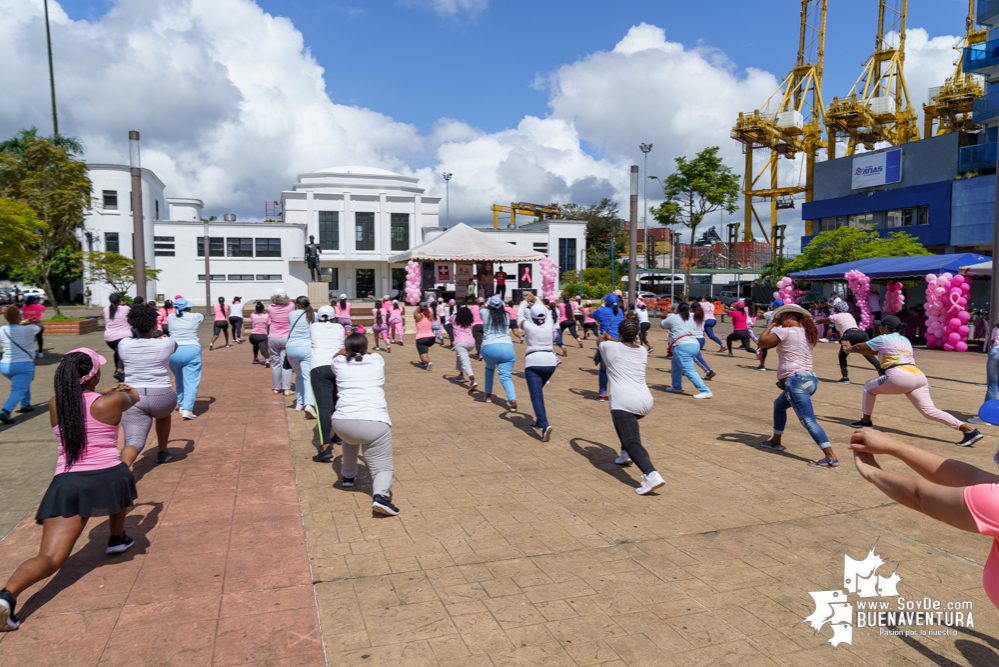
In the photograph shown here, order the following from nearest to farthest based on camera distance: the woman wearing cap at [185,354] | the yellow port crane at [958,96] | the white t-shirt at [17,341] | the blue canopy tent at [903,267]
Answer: the woman wearing cap at [185,354] < the white t-shirt at [17,341] < the blue canopy tent at [903,267] < the yellow port crane at [958,96]

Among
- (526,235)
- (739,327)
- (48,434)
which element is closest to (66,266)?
(526,235)

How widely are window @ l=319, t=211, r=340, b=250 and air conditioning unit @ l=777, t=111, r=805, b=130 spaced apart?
3766 cm

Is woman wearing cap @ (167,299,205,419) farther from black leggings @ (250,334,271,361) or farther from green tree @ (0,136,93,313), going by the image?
green tree @ (0,136,93,313)

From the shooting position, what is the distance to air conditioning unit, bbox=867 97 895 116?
4567cm

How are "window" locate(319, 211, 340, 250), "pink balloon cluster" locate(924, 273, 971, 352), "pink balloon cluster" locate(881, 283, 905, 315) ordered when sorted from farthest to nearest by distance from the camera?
1. "window" locate(319, 211, 340, 250)
2. "pink balloon cluster" locate(881, 283, 905, 315)
3. "pink balloon cluster" locate(924, 273, 971, 352)

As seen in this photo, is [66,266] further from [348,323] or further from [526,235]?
[348,323]

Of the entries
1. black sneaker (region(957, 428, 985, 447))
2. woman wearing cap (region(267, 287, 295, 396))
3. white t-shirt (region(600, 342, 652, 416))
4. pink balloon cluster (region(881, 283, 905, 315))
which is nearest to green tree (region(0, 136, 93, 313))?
woman wearing cap (region(267, 287, 295, 396))

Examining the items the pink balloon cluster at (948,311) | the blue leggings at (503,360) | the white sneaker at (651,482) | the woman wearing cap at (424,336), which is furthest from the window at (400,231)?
the white sneaker at (651,482)

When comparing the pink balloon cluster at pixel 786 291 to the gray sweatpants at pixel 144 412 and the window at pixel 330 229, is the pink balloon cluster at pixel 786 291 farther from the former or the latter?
the window at pixel 330 229

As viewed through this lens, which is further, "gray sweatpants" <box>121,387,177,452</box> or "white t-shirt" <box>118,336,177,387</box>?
"white t-shirt" <box>118,336,177,387</box>

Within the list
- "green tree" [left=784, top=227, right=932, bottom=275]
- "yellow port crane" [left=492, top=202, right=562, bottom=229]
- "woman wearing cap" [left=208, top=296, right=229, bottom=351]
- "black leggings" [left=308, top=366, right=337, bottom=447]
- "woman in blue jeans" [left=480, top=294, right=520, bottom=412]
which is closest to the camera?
"black leggings" [left=308, top=366, right=337, bottom=447]

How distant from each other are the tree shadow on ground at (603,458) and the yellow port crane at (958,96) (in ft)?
143

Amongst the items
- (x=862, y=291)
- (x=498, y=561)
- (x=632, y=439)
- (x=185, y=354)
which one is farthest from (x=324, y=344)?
(x=862, y=291)

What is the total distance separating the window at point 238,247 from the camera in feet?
145
